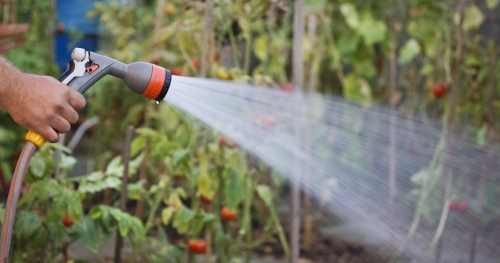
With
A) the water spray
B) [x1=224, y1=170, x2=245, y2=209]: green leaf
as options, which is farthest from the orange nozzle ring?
[x1=224, y1=170, x2=245, y2=209]: green leaf

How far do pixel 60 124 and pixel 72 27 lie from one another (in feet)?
9.75

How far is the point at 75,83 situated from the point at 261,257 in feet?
6.07

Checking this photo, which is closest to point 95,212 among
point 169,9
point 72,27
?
point 169,9

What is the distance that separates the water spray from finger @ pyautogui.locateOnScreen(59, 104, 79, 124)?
0.05 m

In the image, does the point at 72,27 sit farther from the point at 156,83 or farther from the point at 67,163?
the point at 156,83

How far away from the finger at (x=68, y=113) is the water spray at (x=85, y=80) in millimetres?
52

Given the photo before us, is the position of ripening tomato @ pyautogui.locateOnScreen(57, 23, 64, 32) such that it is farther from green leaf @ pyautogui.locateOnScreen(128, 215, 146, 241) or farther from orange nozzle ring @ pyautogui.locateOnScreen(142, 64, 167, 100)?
orange nozzle ring @ pyautogui.locateOnScreen(142, 64, 167, 100)

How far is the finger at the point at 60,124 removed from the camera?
111 centimetres

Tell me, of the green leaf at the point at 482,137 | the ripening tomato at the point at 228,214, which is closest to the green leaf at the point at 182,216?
the ripening tomato at the point at 228,214

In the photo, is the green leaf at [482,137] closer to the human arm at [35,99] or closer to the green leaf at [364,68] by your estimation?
the green leaf at [364,68]

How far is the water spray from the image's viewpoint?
1136mm

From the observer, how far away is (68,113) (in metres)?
1.13

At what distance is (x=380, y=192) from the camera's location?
355 centimetres

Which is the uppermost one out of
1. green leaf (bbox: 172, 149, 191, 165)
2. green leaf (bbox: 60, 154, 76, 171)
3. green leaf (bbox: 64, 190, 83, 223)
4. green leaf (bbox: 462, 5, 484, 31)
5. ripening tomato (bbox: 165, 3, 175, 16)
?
ripening tomato (bbox: 165, 3, 175, 16)
